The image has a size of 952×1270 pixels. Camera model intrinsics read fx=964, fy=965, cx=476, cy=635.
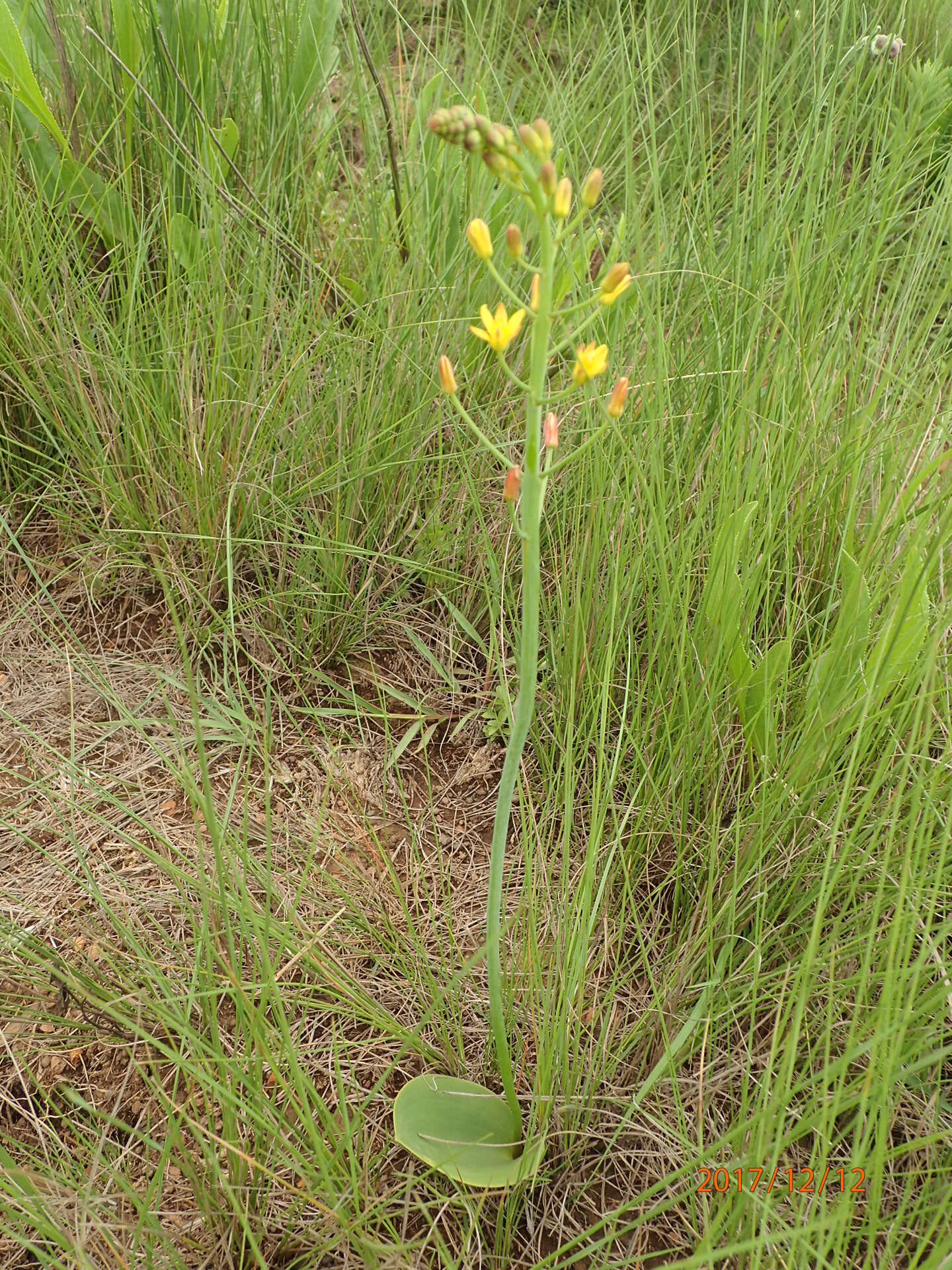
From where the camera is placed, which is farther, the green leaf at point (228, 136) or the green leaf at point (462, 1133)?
the green leaf at point (228, 136)

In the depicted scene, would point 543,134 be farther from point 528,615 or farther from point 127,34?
point 127,34

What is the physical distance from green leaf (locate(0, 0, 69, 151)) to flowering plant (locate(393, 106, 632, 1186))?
4.33 ft

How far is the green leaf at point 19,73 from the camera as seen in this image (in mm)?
1678

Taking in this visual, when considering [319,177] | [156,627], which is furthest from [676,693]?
[319,177]

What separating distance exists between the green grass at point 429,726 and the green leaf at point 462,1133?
4 centimetres

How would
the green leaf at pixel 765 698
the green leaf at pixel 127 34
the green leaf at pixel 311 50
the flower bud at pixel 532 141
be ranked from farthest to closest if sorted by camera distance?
the green leaf at pixel 311 50 < the green leaf at pixel 127 34 < the green leaf at pixel 765 698 < the flower bud at pixel 532 141

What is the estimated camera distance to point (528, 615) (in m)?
0.84

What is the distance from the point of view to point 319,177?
2.03 meters

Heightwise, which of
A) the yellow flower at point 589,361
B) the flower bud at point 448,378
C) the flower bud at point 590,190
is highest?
the flower bud at point 590,190

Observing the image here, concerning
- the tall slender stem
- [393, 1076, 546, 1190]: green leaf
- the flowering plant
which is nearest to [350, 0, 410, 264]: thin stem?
the flowering plant

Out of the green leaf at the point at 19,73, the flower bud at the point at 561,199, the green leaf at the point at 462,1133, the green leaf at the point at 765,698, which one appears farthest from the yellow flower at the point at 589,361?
the green leaf at the point at 19,73

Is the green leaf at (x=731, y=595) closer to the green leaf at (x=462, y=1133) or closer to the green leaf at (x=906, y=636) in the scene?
the green leaf at (x=906, y=636)

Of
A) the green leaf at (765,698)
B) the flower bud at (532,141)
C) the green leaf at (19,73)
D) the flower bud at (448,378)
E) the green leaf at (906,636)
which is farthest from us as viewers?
the green leaf at (19,73)

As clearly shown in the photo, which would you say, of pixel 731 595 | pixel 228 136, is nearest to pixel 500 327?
pixel 731 595
